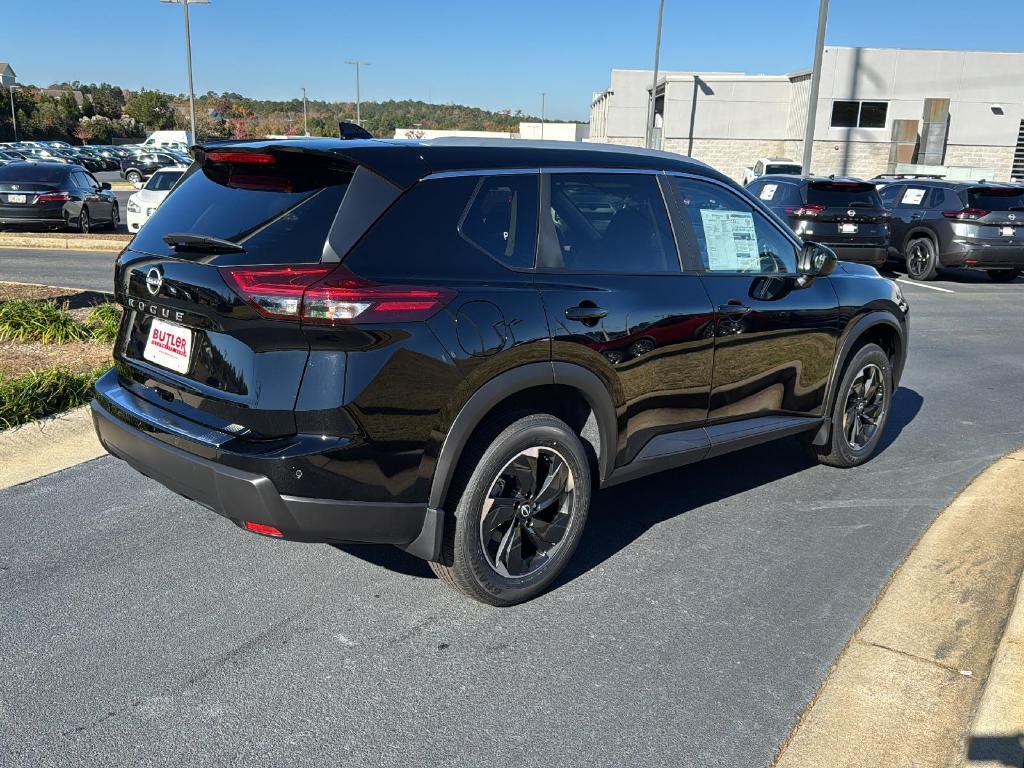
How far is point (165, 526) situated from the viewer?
4391 millimetres

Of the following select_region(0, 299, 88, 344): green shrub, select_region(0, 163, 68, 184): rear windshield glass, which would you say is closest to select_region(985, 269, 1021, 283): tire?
select_region(0, 299, 88, 344): green shrub

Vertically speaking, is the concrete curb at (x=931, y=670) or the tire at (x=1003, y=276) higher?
the tire at (x=1003, y=276)

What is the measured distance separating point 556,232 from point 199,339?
147 centimetres

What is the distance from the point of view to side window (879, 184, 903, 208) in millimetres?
17141

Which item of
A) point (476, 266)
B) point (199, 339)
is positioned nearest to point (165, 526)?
point (199, 339)

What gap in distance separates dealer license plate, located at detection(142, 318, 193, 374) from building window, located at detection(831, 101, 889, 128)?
48412 mm

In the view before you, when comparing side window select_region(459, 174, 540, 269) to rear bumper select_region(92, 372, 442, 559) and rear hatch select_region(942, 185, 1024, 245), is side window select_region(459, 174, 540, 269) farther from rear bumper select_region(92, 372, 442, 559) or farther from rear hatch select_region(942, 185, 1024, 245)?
rear hatch select_region(942, 185, 1024, 245)

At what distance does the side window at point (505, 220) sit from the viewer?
137 inches

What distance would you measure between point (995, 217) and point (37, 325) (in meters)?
14.6

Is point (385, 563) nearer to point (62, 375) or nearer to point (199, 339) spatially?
point (199, 339)

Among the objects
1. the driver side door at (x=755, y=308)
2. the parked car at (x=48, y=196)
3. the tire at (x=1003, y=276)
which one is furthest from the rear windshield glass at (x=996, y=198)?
the parked car at (x=48, y=196)

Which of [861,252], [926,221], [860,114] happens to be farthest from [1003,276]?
[860,114]

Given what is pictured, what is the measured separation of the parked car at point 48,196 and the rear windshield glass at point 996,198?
17298 mm

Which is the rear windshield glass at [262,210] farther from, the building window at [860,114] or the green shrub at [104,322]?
the building window at [860,114]
